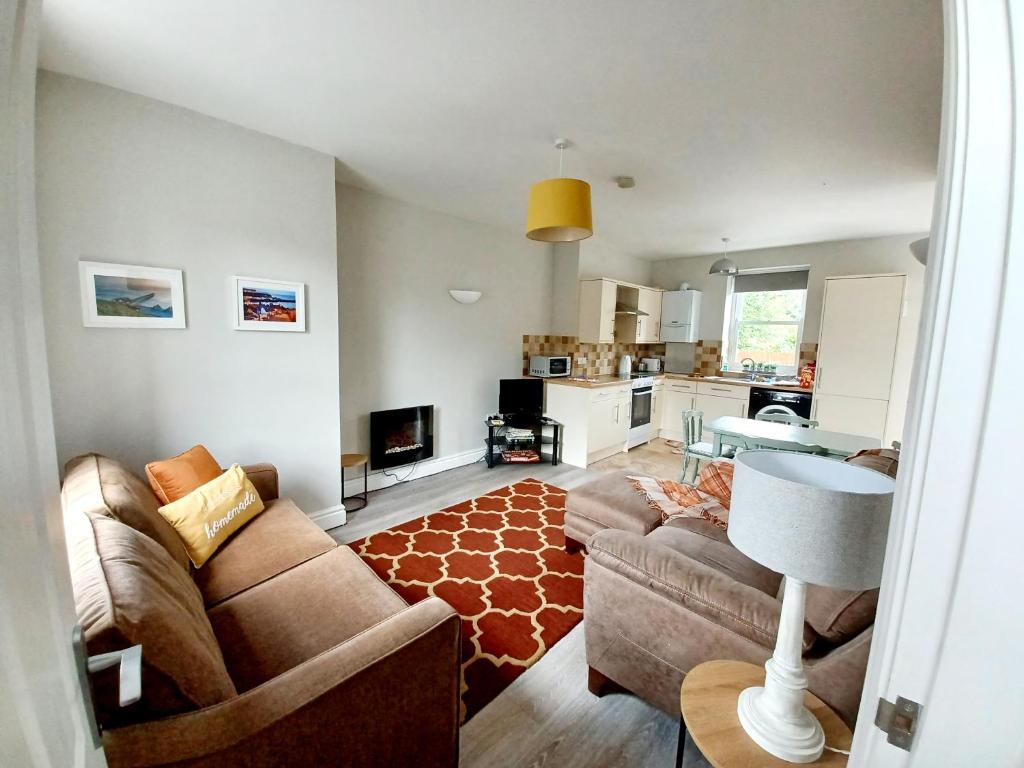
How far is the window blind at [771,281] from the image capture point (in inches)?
197

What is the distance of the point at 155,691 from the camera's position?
836 mm

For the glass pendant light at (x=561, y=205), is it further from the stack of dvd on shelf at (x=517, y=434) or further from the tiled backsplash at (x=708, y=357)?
the tiled backsplash at (x=708, y=357)

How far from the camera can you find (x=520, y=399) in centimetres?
468

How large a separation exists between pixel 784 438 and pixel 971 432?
2.89 m

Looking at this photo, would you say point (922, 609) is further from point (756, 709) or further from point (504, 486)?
point (504, 486)

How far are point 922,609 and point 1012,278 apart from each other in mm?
403

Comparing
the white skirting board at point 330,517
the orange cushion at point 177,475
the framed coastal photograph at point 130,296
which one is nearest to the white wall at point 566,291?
the white skirting board at point 330,517

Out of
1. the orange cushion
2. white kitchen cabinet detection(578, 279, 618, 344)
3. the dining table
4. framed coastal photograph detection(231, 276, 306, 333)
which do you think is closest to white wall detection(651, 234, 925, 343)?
white kitchen cabinet detection(578, 279, 618, 344)

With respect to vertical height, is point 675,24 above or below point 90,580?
above

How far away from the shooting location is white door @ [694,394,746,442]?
16.4 ft

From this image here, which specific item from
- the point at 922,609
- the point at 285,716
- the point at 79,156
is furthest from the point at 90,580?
the point at 79,156

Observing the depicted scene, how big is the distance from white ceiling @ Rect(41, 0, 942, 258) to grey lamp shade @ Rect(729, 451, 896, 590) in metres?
1.66

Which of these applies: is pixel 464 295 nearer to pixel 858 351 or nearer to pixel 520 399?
pixel 520 399

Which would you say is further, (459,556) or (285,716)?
(459,556)
